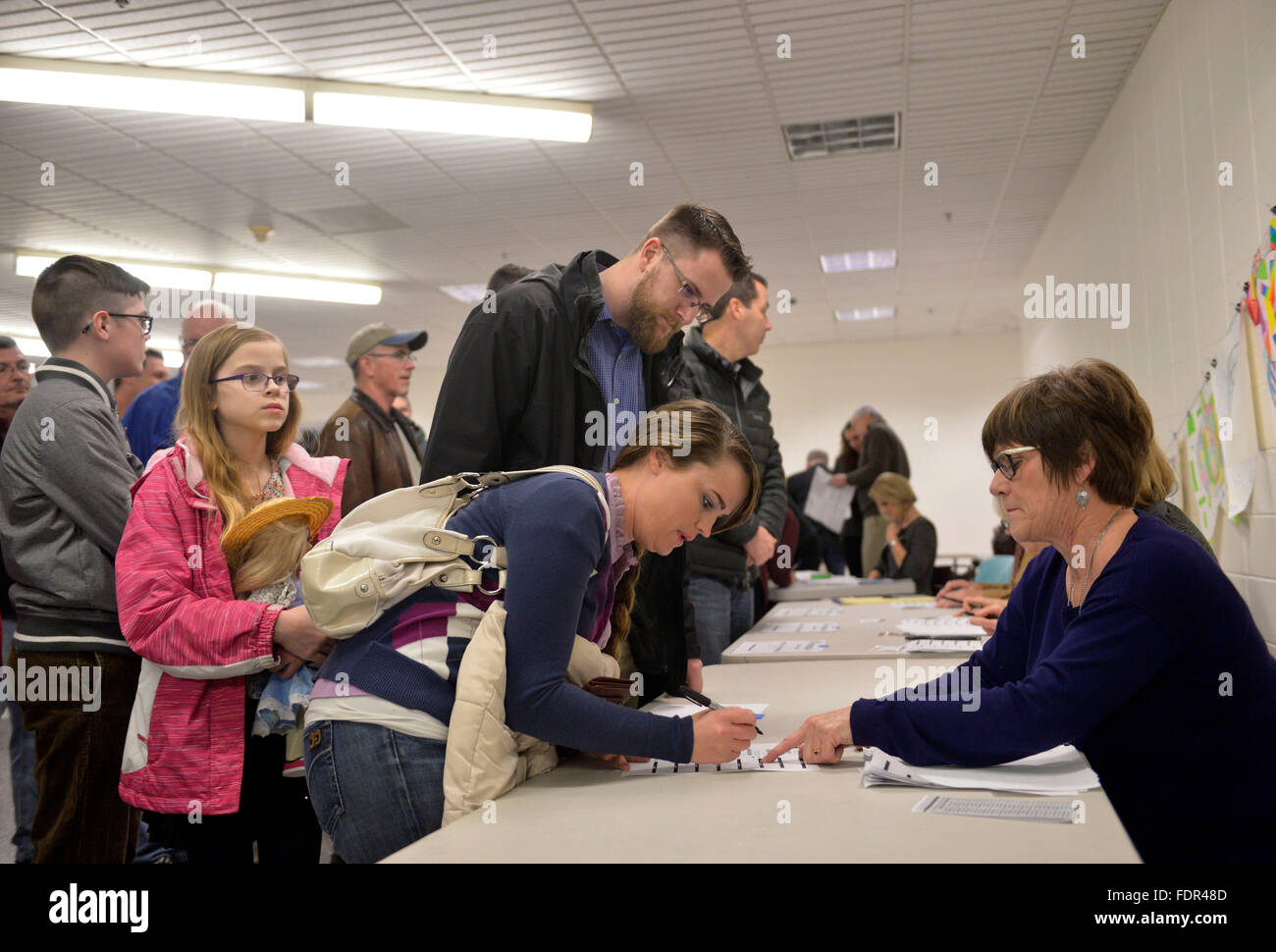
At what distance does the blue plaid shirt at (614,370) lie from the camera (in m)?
1.95

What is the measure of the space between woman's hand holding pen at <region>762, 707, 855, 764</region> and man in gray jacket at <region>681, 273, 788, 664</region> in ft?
4.51

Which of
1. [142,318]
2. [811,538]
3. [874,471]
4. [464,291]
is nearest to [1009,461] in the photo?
[142,318]

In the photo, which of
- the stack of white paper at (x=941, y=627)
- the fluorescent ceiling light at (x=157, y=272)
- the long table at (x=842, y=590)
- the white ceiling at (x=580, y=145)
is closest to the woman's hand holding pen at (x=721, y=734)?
the stack of white paper at (x=941, y=627)

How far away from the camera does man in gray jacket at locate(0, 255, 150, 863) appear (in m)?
1.91

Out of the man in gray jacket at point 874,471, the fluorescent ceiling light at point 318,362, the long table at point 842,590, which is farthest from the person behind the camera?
the fluorescent ceiling light at point 318,362

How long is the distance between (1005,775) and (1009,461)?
49cm

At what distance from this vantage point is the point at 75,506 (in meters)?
1.99

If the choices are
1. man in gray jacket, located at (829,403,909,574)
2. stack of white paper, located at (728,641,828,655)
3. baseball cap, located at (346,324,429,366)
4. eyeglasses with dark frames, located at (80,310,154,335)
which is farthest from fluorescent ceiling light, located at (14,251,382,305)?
stack of white paper, located at (728,641,828,655)

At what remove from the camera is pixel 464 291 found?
9.06 meters

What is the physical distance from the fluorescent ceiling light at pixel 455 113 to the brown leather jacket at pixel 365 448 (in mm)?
2323

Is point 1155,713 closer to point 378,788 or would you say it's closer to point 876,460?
point 378,788

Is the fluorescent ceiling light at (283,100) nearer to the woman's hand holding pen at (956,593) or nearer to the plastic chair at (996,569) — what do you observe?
the woman's hand holding pen at (956,593)
